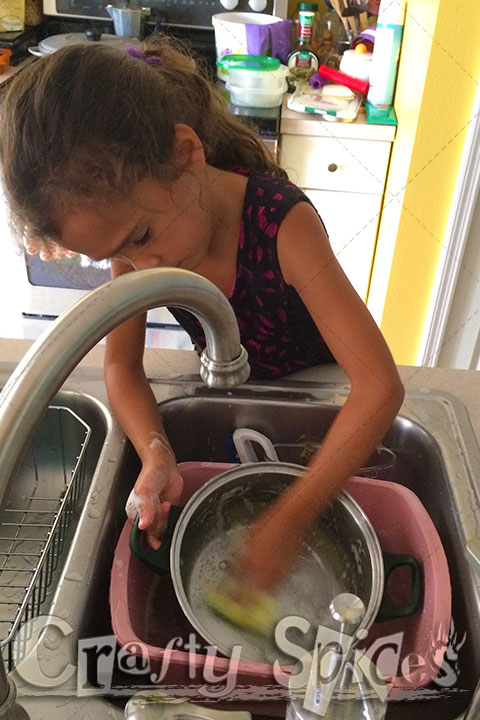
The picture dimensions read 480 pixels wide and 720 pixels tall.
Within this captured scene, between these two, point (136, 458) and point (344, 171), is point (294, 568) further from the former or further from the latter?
point (344, 171)

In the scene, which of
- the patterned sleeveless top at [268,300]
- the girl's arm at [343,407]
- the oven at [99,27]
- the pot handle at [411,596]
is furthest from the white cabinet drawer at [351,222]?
the pot handle at [411,596]

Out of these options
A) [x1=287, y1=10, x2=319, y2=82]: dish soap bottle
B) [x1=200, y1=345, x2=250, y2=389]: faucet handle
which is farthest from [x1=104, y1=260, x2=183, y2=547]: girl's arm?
[x1=287, y1=10, x2=319, y2=82]: dish soap bottle

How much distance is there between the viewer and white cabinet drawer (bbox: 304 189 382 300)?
2.01 m

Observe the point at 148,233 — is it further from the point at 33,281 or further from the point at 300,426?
the point at 33,281

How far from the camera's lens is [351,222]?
80.3 inches

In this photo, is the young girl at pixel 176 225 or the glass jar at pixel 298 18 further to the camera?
the glass jar at pixel 298 18

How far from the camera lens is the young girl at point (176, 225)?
64 cm

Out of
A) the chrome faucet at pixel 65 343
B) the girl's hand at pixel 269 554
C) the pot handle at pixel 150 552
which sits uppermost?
the chrome faucet at pixel 65 343

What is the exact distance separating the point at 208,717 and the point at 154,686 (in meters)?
0.18

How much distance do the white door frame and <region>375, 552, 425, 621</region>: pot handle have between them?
3.90 ft

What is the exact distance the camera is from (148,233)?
2.30ft

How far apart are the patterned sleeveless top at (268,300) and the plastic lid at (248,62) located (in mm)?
1126

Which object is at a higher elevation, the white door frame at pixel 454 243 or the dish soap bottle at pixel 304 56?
the dish soap bottle at pixel 304 56

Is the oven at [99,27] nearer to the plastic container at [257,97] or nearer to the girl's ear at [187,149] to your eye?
the plastic container at [257,97]
